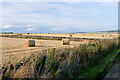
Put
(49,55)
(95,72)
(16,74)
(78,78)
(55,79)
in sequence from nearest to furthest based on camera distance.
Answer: (16,74)
(55,79)
(49,55)
(78,78)
(95,72)

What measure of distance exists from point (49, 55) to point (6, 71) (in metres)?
2.35

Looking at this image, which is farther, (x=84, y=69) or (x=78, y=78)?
(x=84, y=69)

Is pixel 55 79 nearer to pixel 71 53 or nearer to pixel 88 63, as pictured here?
pixel 71 53

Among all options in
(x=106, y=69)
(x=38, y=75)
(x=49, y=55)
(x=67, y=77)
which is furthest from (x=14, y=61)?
(x=106, y=69)

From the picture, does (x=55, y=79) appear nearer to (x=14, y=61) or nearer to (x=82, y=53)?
(x=14, y=61)

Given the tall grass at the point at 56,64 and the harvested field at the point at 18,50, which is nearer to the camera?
the tall grass at the point at 56,64

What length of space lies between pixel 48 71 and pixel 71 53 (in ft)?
7.53

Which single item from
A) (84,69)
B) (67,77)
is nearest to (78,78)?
(67,77)

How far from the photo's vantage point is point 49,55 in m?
8.39

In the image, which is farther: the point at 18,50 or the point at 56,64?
the point at 18,50

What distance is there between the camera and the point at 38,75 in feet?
22.8

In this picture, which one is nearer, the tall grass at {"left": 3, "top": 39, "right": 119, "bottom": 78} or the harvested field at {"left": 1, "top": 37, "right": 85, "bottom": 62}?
the tall grass at {"left": 3, "top": 39, "right": 119, "bottom": 78}

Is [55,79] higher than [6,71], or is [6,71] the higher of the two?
[6,71]

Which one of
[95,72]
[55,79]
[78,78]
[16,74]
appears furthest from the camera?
[95,72]
